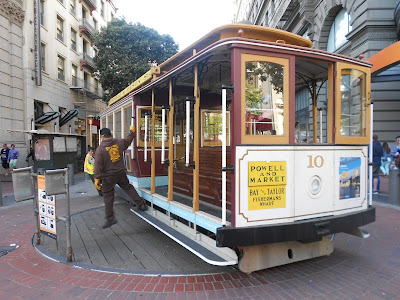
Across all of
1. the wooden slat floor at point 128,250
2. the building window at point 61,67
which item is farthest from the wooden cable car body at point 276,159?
the building window at point 61,67

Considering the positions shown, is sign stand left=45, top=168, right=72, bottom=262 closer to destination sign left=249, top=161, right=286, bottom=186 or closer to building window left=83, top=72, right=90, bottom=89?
destination sign left=249, top=161, right=286, bottom=186

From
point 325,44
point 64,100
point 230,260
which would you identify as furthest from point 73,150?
point 325,44

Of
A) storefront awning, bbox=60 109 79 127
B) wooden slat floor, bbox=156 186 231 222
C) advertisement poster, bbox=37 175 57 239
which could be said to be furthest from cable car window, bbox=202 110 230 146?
storefront awning, bbox=60 109 79 127

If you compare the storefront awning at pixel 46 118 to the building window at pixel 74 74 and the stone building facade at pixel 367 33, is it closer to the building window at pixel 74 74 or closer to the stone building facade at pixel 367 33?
the building window at pixel 74 74

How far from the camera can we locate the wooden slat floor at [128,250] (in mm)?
3969

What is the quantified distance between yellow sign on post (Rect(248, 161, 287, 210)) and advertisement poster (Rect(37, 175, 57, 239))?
2.99 meters

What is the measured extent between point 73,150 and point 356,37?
589 inches

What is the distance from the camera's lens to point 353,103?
3.92 m

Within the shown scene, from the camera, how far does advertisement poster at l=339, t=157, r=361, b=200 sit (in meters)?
3.76

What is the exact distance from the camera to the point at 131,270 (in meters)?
3.85

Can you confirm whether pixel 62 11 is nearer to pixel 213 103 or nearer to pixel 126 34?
pixel 126 34

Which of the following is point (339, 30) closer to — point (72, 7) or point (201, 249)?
point (201, 249)

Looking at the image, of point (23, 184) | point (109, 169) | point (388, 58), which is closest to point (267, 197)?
point (109, 169)

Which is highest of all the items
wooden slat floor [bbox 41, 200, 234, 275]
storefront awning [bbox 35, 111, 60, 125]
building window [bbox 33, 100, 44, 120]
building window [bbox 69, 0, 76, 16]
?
building window [bbox 69, 0, 76, 16]
